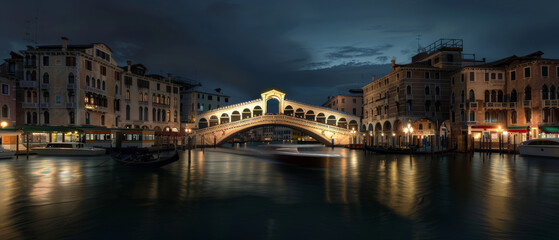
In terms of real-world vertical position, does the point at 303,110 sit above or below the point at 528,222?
above

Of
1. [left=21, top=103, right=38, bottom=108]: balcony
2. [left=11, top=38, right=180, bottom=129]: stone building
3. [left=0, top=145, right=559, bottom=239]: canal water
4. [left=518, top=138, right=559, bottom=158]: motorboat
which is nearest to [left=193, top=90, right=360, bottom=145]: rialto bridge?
[left=11, top=38, right=180, bottom=129]: stone building

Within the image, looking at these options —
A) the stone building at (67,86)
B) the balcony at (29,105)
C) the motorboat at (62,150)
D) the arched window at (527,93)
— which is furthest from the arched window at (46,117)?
the arched window at (527,93)

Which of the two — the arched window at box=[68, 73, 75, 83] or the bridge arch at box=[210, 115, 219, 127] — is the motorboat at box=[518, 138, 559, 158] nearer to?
the bridge arch at box=[210, 115, 219, 127]

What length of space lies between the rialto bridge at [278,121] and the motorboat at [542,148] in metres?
21.8

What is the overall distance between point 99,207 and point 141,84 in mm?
33659

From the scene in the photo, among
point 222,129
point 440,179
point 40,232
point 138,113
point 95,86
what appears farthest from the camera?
point 222,129

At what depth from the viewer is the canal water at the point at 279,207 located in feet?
22.4

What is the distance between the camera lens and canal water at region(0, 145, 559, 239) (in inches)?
268

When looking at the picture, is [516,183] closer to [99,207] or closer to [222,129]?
[99,207]

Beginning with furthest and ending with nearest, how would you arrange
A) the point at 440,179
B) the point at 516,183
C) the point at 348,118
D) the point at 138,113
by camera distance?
the point at 348,118, the point at 138,113, the point at 440,179, the point at 516,183

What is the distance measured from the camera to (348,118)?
50094 millimetres

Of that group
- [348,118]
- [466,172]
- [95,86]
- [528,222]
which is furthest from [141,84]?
[528,222]

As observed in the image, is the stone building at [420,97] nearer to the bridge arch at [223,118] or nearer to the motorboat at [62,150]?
the bridge arch at [223,118]

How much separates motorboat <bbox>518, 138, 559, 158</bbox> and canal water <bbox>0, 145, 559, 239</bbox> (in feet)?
40.0
